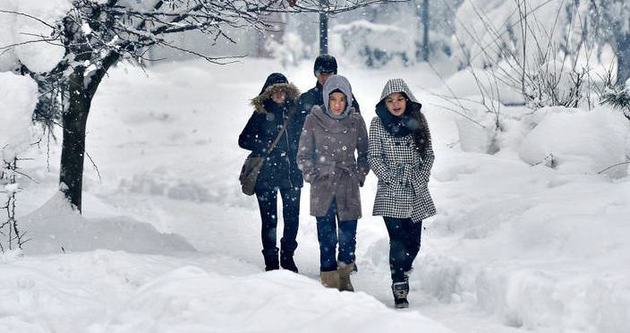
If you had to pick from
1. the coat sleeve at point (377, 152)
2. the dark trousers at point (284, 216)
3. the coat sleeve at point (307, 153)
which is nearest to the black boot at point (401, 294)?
the coat sleeve at point (377, 152)

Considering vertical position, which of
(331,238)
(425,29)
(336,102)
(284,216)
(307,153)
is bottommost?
(331,238)

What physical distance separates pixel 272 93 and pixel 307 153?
1.10 meters

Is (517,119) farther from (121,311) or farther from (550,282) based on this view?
(121,311)

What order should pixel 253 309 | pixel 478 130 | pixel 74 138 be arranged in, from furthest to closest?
pixel 478 130 < pixel 74 138 < pixel 253 309

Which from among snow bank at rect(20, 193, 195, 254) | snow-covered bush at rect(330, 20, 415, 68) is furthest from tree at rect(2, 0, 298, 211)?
snow-covered bush at rect(330, 20, 415, 68)

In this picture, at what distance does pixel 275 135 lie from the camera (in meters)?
8.14

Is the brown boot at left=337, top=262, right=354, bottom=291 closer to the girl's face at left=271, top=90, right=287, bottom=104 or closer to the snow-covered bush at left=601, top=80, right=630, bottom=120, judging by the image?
the girl's face at left=271, top=90, right=287, bottom=104

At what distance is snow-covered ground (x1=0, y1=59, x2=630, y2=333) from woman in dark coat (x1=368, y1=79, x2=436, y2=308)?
1.60ft

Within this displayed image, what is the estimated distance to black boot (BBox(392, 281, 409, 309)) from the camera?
262 inches

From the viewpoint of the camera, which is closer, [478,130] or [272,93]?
[272,93]

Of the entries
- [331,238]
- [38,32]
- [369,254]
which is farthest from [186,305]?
[369,254]

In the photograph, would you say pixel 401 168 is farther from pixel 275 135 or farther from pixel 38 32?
pixel 38 32

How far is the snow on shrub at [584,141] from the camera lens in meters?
9.74

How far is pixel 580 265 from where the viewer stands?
6059mm
